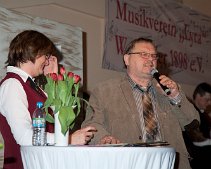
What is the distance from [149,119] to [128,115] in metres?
0.13

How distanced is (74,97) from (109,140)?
280 mm

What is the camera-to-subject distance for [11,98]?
1.51 meters

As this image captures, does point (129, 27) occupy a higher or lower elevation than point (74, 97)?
higher

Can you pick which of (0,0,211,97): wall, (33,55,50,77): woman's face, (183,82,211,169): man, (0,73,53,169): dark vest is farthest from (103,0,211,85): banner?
(0,73,53,169): dark vest

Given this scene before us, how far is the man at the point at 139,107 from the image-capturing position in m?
2.07

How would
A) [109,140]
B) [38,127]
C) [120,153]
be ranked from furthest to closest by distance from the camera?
[109,140]
[38,127]
[120,153]

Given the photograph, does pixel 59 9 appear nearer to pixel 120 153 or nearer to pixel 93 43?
pixel 93 43

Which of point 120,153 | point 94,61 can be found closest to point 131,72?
point 120,153

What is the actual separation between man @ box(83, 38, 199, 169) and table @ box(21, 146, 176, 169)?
1.98 feet

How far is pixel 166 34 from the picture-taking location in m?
4.43

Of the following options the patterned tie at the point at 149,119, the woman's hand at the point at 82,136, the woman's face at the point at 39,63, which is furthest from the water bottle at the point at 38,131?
the patterned tie at the point at 149,119

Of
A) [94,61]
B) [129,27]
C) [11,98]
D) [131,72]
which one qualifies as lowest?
[11,98]

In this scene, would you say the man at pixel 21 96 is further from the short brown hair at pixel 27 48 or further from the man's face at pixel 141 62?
the man's face at pixel 141 62

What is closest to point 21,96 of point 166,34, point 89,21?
point 89,21
